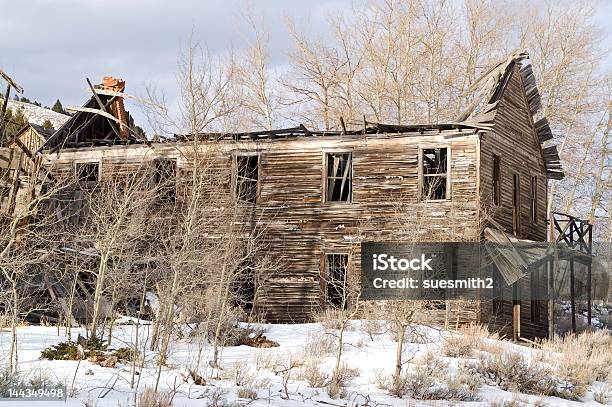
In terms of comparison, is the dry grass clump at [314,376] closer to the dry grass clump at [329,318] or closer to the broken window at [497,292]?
the dry grass clump at [329,318]

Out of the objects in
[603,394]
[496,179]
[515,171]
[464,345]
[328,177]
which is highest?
[515,171]

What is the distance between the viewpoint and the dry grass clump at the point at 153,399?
10.1 meters

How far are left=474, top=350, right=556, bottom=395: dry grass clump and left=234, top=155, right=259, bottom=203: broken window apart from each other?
11.4 meters

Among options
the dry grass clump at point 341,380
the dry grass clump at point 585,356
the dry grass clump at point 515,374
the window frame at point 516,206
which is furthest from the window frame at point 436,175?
the dry grass clump at point 341,380

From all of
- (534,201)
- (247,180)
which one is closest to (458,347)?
(247,180)

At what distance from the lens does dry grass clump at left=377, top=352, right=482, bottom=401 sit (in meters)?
13.6

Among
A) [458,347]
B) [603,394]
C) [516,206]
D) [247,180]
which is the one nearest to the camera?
[603,394]

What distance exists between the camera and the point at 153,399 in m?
10.2

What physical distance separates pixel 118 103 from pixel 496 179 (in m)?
14.9

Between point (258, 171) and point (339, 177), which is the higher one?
point (258, 171)

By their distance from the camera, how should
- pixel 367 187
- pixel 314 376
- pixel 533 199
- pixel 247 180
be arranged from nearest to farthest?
pixel 314 376, pixel 367 187, pixel 247 180, pixel 533 199

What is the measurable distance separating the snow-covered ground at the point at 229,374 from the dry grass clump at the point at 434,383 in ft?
0.75

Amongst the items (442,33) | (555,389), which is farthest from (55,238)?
(442,33)

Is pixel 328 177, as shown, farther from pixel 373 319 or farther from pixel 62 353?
pixel 62 353
